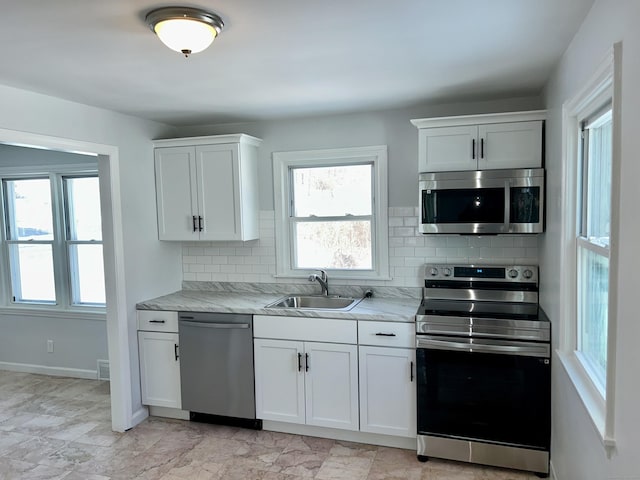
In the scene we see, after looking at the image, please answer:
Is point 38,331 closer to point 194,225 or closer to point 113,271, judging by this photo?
point 113,271

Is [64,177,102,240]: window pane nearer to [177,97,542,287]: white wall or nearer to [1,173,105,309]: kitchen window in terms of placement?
[1,173,105,309]: kitchen window

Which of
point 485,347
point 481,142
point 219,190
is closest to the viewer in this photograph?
point 485,347

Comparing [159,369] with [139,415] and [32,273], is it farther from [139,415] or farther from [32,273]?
[32,273]

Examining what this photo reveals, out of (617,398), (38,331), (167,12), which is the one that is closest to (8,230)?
(38,331)

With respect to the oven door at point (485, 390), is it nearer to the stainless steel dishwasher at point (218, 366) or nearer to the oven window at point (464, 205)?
the oven window at point (464, 205)

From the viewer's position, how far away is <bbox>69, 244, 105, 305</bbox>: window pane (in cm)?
449

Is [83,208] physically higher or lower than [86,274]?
higher

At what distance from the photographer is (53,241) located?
15.0ft

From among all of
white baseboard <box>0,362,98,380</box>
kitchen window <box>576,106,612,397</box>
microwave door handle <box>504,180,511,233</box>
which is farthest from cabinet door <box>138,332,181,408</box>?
kitchen window <box>576,106,612,397</box>

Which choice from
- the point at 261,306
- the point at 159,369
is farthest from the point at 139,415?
the point at 261,306

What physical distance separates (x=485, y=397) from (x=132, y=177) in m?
2.91

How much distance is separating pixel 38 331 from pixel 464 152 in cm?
437

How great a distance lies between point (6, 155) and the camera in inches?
181

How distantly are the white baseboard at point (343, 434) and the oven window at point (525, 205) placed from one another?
63.0 inches
